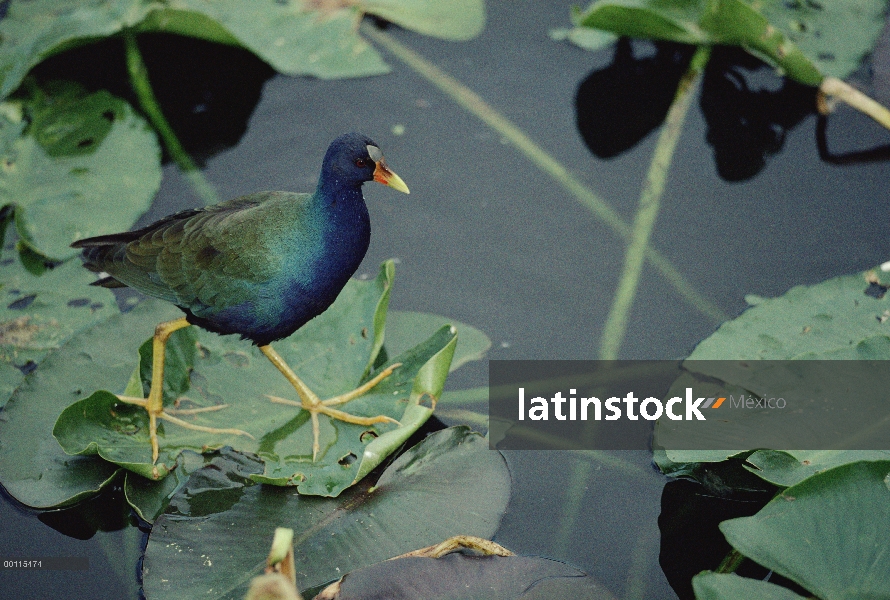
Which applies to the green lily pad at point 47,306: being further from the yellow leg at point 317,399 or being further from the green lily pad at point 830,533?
the green lily pad at point 830,533

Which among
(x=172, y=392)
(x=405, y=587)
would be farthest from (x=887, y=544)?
(x=172, y=392)

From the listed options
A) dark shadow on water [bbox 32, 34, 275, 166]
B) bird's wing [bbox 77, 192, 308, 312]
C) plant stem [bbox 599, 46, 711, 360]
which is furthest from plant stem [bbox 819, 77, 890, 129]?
dark shadow on water [bbox 32, 34, 275, 166]

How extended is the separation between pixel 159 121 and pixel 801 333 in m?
2.51

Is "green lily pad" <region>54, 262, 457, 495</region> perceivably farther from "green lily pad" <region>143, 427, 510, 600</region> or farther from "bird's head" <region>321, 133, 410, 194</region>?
"bird's head" <region>321, 133, 410, 194</region>

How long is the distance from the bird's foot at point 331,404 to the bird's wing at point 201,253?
35 cm

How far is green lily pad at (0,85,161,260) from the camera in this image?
117 inches

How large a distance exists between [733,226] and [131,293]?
2.04 metres

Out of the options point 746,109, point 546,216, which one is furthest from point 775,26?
point 546,216

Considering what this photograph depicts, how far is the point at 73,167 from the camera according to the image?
3.18 m

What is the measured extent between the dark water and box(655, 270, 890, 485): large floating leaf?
23 cm

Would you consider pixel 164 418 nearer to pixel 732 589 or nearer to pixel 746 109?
pixel 732 589

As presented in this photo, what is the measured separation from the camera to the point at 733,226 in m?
3.13

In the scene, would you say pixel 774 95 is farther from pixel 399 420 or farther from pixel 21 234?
pixel 21 234

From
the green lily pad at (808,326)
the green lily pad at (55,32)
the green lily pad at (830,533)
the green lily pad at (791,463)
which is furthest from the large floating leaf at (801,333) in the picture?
the green lily pad at (55,32)
